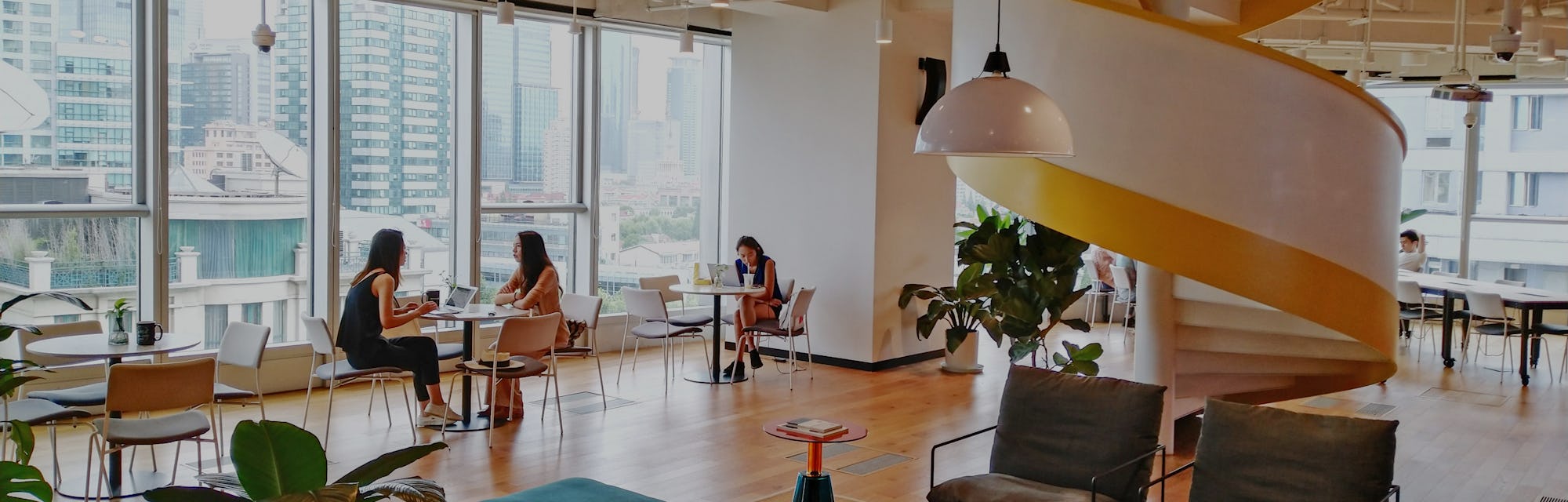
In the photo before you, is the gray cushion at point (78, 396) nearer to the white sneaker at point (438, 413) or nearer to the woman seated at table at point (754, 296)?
the white sneaker at point (438, 413)

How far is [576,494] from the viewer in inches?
186

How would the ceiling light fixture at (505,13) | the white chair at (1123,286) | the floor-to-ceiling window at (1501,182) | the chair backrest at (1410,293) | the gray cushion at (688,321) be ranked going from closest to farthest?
the ceiling light fixture at (505,13) → the gray cushion at (688,321) → the chair backrest at (1410,293) → the white chair at (1123,286) → the floor-to-ceiling window at (1501,182)

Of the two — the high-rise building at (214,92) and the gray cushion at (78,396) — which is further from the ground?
the high-rise building at (214,92)

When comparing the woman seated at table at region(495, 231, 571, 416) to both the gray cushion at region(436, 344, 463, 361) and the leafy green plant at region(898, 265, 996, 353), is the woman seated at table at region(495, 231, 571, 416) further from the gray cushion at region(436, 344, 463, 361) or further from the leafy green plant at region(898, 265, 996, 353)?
the leafy green plant at region(898, 265, 996, 353)

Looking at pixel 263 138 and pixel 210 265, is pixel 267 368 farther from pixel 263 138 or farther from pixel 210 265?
pixel 263 138

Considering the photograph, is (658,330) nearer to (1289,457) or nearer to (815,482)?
(815,482)

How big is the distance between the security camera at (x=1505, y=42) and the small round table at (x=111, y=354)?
24.9 feet

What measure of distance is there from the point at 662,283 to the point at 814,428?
17.1 ft

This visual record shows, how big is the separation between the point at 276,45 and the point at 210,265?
5.08 feet

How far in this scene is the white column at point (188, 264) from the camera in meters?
7.99

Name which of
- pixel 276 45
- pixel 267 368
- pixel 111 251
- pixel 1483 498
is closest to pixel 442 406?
pixel 267 368

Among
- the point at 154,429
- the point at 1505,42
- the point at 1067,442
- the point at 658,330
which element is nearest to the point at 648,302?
the point at 658,330

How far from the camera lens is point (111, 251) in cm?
766

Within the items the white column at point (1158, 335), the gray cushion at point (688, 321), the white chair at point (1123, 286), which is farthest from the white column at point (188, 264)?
the white chair at point (1123, 286)
